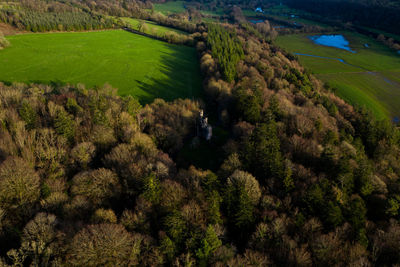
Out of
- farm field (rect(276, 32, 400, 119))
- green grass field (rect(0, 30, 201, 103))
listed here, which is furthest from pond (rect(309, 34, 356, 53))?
green grass field (rect(0, 30, 201, 103))

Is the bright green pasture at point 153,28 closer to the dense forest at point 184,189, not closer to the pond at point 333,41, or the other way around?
the dense forest at point 184,189

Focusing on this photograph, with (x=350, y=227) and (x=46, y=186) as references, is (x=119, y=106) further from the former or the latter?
(x=350, y=227)

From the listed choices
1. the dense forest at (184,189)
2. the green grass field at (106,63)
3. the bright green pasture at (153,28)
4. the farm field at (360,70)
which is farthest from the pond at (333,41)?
the dense forest at (184,189)

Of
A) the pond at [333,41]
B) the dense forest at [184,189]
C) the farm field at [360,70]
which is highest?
the pond at [333,41]

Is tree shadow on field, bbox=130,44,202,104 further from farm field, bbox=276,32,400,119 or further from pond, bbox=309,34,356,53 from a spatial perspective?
pond, bbox=309,34,356,53

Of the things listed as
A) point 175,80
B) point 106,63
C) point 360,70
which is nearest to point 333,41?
point 360,70

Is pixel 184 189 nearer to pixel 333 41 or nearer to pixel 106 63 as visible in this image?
pixel 106 63

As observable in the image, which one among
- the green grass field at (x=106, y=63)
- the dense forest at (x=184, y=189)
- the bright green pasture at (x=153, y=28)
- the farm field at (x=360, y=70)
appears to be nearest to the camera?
the dense forest at (x=184, y=189)
